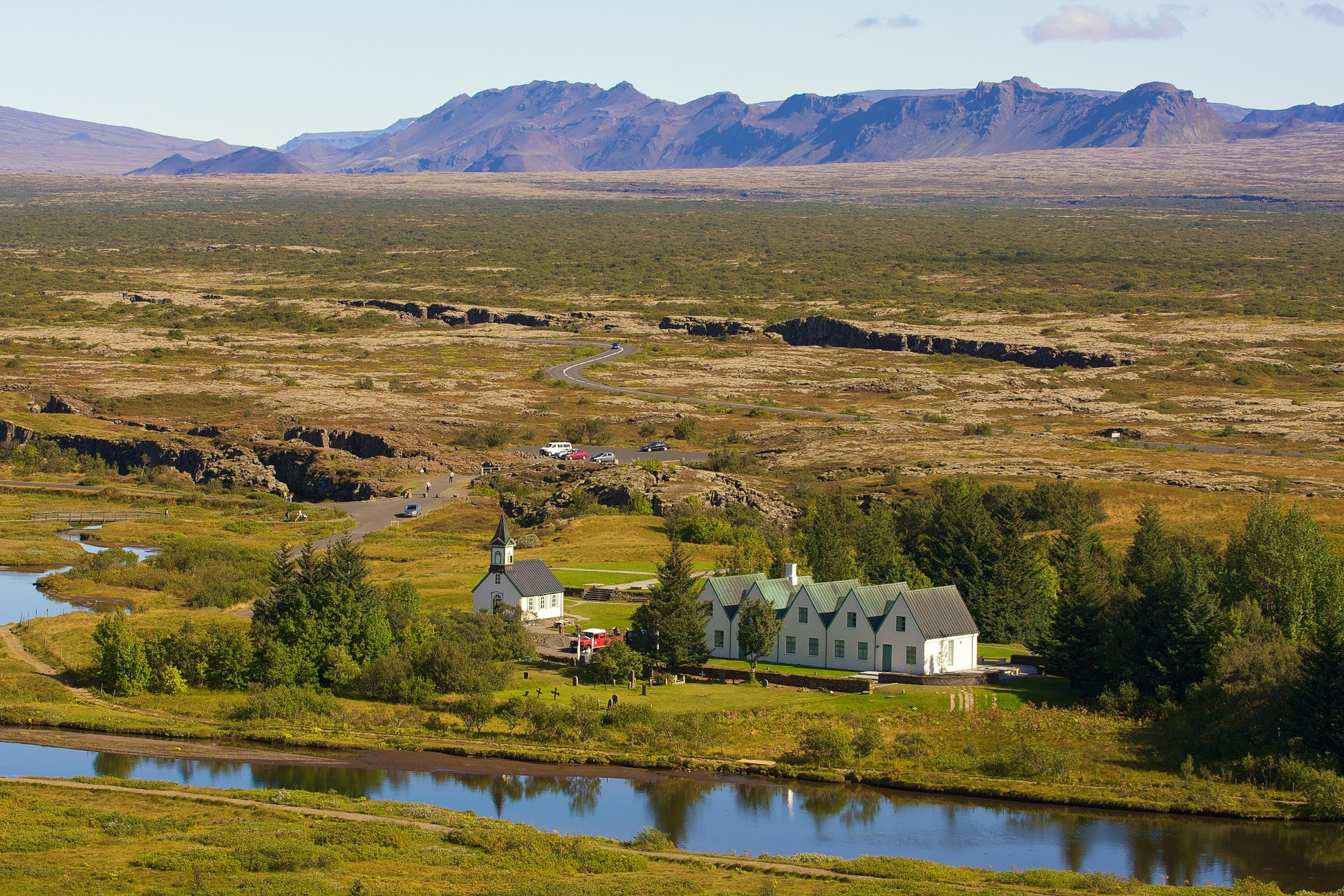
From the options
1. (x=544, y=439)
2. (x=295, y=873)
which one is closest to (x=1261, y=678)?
(x=295, y=873)

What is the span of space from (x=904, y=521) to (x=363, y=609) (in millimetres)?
29779

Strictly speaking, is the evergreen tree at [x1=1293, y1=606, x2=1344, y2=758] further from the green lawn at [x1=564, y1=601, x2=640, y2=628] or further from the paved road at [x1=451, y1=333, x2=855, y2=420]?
the paved road at [x1=451, y1=333, x2=855, y2=420]

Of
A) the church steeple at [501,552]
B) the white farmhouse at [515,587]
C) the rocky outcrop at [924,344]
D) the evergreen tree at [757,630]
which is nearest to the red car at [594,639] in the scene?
the white farmhouse at [515,587]

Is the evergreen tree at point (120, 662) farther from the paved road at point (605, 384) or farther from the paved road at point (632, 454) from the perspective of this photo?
the paved road at point (605, 384)

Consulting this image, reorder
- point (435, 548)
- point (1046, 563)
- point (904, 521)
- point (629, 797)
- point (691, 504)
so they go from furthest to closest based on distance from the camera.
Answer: point (691, 504)
point (435, 548)
point (904, 521)
point (1046, 563)
point (629, 797)

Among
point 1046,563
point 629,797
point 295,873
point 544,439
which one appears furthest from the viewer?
point 544,439

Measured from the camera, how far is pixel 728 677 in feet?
183

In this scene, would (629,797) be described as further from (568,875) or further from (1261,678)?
(1261,678)

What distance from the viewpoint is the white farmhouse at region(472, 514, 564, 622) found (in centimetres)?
6112

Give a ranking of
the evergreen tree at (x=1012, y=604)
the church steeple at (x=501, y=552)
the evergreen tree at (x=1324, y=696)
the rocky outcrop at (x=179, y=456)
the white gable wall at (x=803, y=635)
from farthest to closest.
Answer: the rocky outcrop at (x=179, y=456)
the evergreen tree at (x=1012, y=604)
the church steeple at (x=501, y=552)
the white gable wall at (x=803, y=635)
the evergreen tree at (x=1324, y=696)

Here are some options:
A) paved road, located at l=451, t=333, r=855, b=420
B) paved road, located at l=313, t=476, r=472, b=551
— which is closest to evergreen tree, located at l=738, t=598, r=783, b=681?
paved road, located at l=313, t=476, r=472, b=551

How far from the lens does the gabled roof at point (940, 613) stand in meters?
54.0

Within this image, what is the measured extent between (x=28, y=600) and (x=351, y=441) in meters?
43.5

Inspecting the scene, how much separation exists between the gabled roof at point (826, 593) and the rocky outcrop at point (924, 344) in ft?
366
